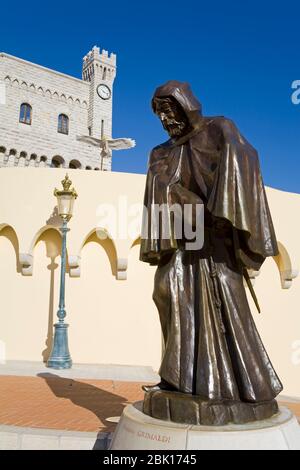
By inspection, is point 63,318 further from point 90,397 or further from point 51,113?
point 51,113

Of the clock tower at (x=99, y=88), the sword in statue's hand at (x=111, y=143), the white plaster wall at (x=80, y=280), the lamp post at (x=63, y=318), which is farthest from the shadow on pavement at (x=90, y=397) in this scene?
the clock tower at (x=99, y=88)

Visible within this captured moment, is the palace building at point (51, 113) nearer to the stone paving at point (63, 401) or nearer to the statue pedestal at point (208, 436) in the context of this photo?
the stone paving at point (63, 401)

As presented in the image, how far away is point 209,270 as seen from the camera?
3.21 metres

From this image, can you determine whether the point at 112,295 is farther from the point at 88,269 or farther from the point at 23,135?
the point at 23,135

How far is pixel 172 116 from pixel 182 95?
172mm

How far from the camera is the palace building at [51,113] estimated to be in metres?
31.4

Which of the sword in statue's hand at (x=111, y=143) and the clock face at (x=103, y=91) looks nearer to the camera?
the sword in statue's hand at (x=111, y=143)

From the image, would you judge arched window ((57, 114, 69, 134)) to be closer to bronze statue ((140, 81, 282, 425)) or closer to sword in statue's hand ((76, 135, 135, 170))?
sword in statue's hand ((76, 135, 135, 170))

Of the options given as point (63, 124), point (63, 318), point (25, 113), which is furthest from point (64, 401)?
point (63, 124)

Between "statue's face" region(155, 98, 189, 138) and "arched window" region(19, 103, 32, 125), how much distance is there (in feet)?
101

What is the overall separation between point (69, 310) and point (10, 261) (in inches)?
71.5
